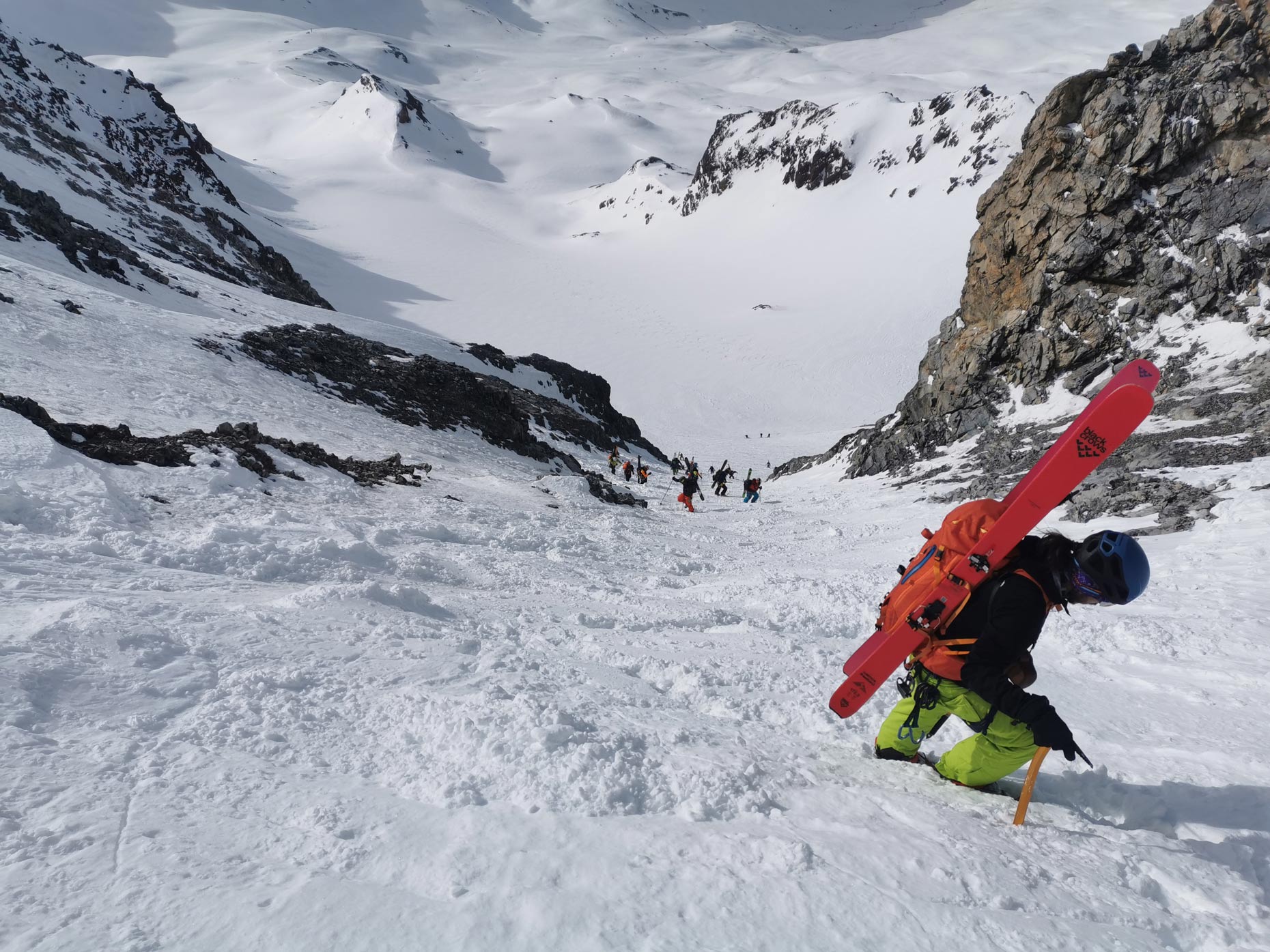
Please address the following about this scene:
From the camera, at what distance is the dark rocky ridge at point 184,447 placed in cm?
802

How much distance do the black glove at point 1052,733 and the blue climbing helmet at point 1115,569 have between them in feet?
2.05

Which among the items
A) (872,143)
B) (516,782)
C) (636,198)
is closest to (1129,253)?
(516,782)

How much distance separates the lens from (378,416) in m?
19.0

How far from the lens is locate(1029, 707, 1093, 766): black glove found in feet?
10.8

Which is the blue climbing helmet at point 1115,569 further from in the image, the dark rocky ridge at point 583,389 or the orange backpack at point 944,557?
the dark rocky ridge at point 583,389

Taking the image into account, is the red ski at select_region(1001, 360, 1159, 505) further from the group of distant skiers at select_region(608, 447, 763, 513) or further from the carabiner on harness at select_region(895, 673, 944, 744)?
the group of distant skiers at select_region(608, 447, 763, 513)

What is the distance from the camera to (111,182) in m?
48.6

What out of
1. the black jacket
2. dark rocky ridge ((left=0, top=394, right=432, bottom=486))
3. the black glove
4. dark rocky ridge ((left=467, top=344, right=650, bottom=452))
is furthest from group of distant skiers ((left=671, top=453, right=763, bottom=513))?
the black glove

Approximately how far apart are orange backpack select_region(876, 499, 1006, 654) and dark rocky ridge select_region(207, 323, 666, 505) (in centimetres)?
1349

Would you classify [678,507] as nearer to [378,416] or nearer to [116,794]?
[378,416]

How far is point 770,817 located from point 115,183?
6318 cm

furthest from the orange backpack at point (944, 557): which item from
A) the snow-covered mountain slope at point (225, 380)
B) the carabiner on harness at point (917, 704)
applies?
the snow-covered mountain slope at point (225, 380)

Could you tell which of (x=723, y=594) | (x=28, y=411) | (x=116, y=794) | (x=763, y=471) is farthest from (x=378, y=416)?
(x=763, y=471)

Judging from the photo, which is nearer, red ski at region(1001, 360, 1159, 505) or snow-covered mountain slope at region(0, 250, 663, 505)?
red ski at region(1001, 360, 1159, 505)
